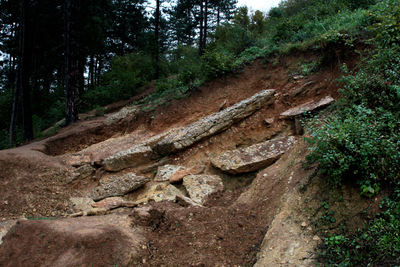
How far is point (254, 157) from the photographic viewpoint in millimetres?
5996

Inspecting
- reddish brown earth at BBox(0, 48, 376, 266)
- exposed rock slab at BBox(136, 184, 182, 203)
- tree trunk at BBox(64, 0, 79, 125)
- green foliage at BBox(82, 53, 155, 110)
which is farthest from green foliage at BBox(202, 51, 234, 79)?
green foliage at BBox(82, 53, 155, 110)

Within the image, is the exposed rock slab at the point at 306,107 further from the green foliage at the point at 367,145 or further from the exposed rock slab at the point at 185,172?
the exposed rock slab at the point at 185,172

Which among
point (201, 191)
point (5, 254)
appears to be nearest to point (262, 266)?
point (201, 191)

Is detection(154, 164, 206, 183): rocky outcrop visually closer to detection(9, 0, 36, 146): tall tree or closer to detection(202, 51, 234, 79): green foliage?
detection(202, 51, 234, 79): green foliage

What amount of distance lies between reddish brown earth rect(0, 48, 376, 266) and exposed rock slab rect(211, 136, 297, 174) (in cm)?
26

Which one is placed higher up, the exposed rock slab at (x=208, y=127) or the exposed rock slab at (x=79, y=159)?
the exposed rock slab at (x=208, y=127)

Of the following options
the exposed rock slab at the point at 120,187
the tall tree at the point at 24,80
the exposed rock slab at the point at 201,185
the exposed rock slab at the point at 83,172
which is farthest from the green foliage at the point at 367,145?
the tall tree at the point at 24,80

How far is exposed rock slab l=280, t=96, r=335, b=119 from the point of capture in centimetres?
633

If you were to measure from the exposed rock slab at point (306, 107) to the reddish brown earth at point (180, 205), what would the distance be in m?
0.26

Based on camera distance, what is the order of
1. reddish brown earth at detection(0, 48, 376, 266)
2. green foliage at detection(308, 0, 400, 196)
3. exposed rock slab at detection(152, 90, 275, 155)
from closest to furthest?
green foliage at detection(308, 0, 400, 196)
reddish brown earth at detection(0, 48, 376, 266)
exposed rock slab at detection(152, 90, 275, 155)

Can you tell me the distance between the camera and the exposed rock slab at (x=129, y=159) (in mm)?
7379

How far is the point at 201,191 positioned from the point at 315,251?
2.96 meters

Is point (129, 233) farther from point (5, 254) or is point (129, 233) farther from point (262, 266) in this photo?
point (262, 266)

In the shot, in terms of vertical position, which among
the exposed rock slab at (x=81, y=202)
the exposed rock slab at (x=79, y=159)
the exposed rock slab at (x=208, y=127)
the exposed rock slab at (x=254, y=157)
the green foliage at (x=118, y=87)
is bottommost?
the exposed rock slab at (x=81, y=202)
